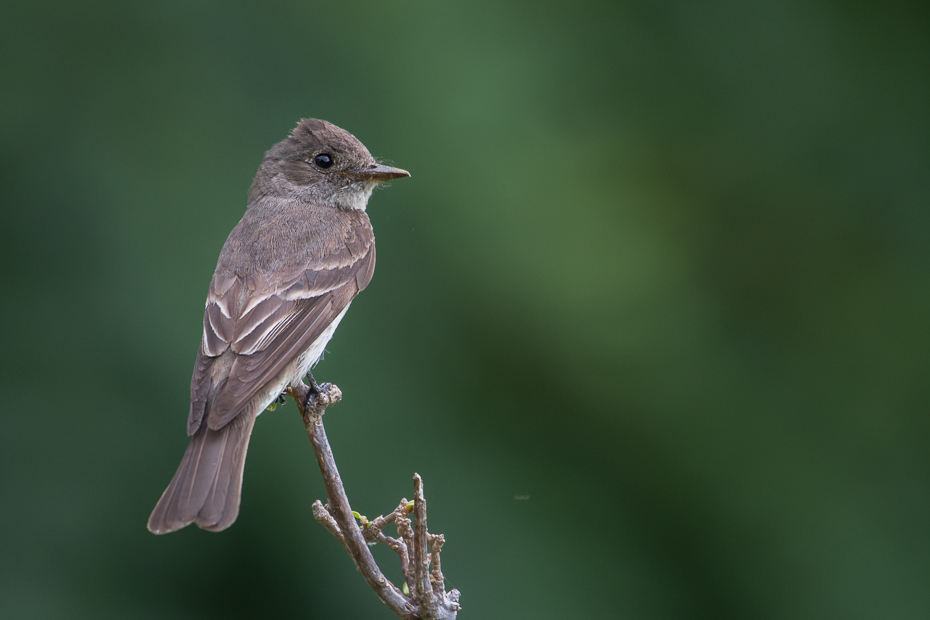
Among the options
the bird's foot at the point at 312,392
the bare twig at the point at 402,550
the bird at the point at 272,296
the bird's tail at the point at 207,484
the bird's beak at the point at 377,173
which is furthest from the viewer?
the bird's beak at the point at 377,173

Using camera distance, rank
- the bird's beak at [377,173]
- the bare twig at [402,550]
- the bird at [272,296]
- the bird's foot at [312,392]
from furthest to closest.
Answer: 1. the bird's beak at [377,173]
2. the bird's foot at [312,392]
3. the bird at [272,296]
4. the bare twig at [402,550]

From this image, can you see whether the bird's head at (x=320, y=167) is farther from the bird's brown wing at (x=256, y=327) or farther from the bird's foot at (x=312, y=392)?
the bird's foot at (x=312, y=392)

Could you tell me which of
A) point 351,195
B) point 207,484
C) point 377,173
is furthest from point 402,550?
point 351,195

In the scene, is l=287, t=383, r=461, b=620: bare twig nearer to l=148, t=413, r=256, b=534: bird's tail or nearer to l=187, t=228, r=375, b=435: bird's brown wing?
l=148, t=413, r=256, b=534: bird's tail

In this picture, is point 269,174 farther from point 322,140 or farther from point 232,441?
point 232,441

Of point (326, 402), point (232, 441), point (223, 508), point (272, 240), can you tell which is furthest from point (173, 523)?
point (272, 240)

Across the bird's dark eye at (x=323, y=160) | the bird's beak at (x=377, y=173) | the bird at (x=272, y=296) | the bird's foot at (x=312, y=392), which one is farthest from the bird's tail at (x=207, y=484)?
the bird's dark eye at (x=323, y=160)

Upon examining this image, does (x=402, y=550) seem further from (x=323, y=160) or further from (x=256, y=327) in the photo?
(x=323, y=160)
